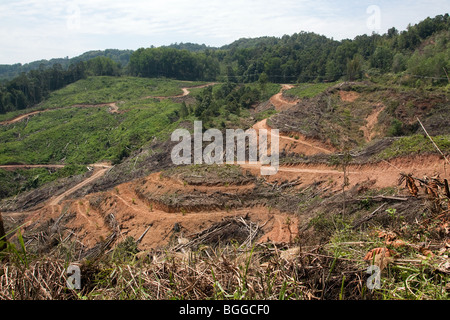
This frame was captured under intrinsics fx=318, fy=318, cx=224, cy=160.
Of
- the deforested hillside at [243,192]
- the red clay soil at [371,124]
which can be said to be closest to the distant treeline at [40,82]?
the deforested hillside at [243,192]

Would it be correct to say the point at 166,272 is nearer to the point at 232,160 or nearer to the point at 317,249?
the point at 317,249

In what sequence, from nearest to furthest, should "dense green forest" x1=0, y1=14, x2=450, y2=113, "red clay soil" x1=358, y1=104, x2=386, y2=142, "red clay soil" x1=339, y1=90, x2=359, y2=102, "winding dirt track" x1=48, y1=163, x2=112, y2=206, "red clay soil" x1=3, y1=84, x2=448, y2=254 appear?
"red clay soil" x1=3, y1=84, x2=448, y2=254 → "red clay soil" x1=358, y1=104, x2=386, y2=142 → "winding dirt track" x1=48, y1=163, x2=112, y2=206 → "red clay soil" x1=339, y1=90, x2=359, y2=102 → "dense green forest" x1=0, y1=14, x2=450, y2=113

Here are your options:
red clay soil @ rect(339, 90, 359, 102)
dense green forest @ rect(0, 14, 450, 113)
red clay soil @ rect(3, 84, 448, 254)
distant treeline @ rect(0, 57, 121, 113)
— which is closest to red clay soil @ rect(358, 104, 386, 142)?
red clay soil @ rect(339, 90, 359, 102)

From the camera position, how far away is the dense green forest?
38.8 meters

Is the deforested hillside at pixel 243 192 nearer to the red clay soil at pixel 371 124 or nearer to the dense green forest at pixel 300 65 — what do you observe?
the red clay soil at pixel 371 124

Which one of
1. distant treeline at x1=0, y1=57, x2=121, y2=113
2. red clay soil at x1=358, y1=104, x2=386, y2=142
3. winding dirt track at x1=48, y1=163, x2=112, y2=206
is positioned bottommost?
winding dirt track at x1=48, y1=163, x2=112, y2=206

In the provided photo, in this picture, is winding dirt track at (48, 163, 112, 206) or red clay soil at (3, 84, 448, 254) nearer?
red clay soil at (3, 84, 448, 254)

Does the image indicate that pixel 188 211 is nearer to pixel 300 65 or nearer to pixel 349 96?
pixel 349 96

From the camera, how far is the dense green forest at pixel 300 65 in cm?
3879

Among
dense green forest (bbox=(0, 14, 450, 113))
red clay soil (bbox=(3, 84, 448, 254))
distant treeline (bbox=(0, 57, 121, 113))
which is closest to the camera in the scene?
red clay soil (bbox=(3, 84, 448, 254))

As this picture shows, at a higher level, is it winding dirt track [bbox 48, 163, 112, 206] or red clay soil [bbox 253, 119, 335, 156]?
red clay soil [bbox 253, 119, 335, 156]

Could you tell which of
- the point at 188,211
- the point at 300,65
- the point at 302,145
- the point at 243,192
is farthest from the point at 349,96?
the point at 300,65

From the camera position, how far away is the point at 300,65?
57406mm

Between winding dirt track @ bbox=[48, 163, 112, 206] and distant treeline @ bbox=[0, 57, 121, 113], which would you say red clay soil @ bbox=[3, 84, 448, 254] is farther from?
distant treeline @ bbox=[0, 57, 121, 113]
